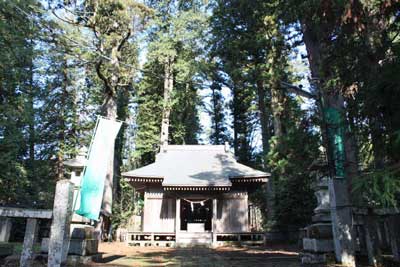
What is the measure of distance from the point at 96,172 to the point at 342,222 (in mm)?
5681

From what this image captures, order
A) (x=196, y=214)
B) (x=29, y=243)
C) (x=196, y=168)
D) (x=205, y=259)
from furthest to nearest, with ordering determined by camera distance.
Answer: (x=196, y=214), (x=196, y=168), (x=205, y=259), (x=29, y=243)

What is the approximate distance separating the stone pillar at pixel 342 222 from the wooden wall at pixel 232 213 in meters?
10.0

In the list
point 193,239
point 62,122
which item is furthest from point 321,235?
point 62,122

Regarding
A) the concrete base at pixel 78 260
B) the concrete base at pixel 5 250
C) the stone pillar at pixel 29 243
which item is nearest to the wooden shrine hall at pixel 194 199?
the concrete base at pixel 78 260

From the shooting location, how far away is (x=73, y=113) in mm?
21812

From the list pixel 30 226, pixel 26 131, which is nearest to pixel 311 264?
pixel 30 226

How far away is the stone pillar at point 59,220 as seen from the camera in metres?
5.19

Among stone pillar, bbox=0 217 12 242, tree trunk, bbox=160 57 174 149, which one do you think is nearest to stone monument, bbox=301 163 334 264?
stone pillar, bbox=0 217 12 242

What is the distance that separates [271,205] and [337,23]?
43.9 ft

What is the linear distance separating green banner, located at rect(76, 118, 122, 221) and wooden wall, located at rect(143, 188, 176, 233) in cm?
811

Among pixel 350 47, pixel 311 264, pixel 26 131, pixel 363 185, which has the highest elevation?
pixel 26 131

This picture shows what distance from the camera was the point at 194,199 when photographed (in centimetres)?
1633

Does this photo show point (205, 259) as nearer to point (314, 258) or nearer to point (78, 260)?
point (314, 258)

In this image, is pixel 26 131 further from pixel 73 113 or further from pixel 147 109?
pixel 147 109
